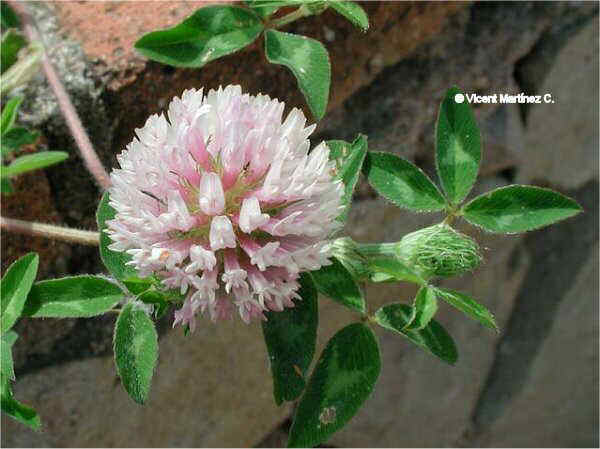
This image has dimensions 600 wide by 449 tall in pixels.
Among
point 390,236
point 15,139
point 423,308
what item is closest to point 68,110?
point 15,139

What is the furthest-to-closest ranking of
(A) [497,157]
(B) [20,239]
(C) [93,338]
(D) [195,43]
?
(A) [497,157], (C) [93,338], (B) [20,239], (D) [195,43]

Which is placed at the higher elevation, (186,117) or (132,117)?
(186,117)

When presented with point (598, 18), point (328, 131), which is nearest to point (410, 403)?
point (328, 131)

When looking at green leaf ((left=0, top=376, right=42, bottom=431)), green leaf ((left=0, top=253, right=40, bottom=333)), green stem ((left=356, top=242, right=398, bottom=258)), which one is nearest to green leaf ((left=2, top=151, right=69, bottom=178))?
green leaf ((left=0, top=253, right=40, bottom=333))

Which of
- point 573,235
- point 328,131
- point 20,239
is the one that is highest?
point 328,131

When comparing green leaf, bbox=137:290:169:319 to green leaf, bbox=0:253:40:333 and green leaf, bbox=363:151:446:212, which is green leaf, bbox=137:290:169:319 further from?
green leaf, bbox=363:151:446:212

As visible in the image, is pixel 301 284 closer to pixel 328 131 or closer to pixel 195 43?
pixel 195 43

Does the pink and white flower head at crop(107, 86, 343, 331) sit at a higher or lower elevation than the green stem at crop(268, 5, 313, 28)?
lower
